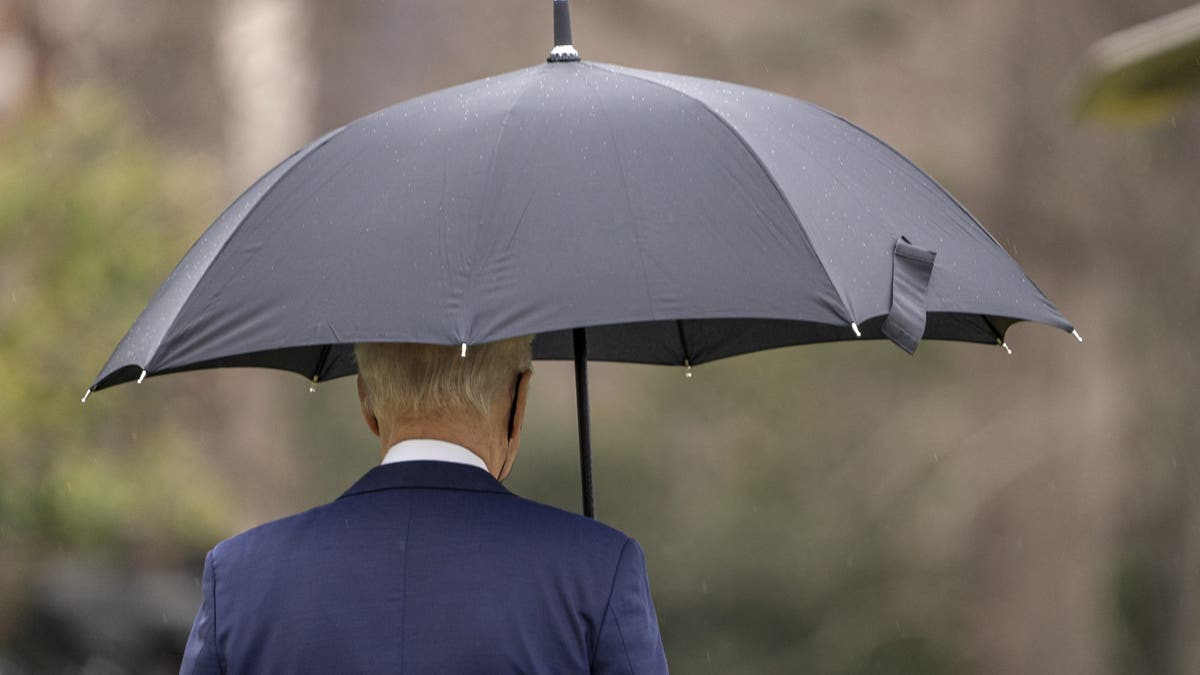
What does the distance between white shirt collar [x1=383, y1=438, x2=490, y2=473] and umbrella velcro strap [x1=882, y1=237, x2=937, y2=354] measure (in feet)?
1.66

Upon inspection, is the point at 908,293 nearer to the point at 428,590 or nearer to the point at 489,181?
the point at 489,181

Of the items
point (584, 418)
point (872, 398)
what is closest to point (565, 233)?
point (584, 418)

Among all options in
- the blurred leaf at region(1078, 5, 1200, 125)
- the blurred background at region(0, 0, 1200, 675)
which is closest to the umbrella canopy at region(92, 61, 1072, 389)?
the blurred leaf at region(1078, 5, 1200, 125)

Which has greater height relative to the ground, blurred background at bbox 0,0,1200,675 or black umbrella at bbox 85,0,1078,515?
black umbrella at bbox 85,0,1078,515

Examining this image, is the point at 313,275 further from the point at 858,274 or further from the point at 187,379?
the point at 187,379

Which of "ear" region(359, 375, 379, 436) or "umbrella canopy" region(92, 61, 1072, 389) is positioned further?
"ear" region(359, 375, 379, 436)

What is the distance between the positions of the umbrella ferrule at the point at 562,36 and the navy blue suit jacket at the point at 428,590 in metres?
0.69

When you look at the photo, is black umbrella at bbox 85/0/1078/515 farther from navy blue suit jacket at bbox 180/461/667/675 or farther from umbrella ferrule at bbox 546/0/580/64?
navy blue suit jacket at bbox 180/461/667/675

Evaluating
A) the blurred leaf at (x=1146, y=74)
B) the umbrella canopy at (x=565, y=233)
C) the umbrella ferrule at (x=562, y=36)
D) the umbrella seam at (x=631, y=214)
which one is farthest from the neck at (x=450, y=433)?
the blurred leaf at (x=1146, y=74)

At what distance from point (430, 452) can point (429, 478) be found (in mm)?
30

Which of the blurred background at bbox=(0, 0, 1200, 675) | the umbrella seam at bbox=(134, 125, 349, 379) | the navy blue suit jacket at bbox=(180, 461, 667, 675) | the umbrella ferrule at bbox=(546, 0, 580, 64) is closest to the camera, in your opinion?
the navy blue suit jacket at bbox=(180, 461, 667, 675)

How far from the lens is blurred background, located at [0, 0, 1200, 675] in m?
9.62

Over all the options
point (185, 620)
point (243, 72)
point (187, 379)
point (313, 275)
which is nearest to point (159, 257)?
point (185, 620)

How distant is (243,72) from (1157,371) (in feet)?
19.7
